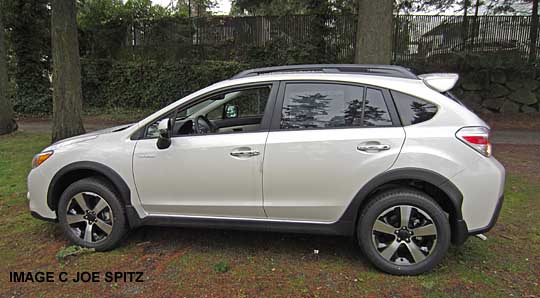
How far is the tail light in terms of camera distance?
3023 millimetres

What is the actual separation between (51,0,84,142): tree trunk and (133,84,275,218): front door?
5268 mm

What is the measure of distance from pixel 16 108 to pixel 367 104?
1531 cm

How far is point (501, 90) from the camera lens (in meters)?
12.8

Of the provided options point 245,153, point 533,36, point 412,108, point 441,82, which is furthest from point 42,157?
point 533,36

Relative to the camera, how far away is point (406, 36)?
13.2 m

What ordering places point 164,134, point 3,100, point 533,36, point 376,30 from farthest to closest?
point 533,36
point 3,100
point 376,30
point 164,134

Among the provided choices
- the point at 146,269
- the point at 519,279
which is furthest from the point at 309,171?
the point at 519,279

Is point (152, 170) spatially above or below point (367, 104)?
below

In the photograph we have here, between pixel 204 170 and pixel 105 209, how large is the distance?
1058mm

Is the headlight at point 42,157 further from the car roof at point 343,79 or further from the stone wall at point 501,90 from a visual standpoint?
the stone wall at point 501,90

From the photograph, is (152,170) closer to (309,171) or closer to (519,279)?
(309,171)

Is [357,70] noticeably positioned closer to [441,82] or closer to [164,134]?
[441,82]

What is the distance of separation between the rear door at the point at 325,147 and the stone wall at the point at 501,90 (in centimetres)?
1102

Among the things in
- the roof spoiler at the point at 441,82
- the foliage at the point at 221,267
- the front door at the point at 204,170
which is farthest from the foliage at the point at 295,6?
the foliage at the point at 221,267
